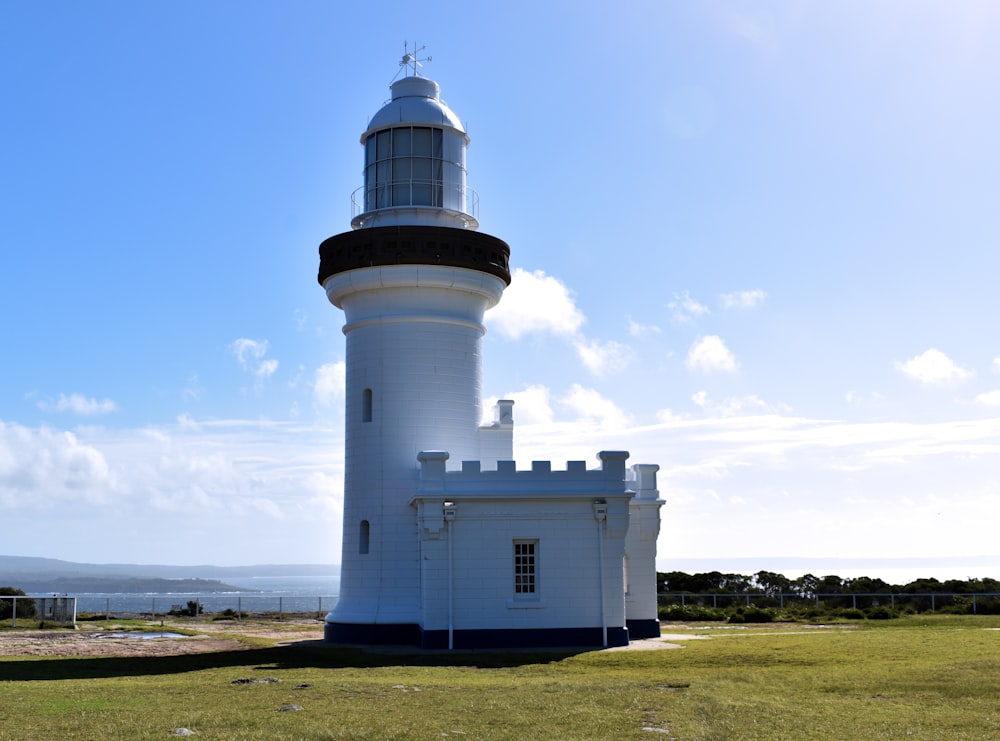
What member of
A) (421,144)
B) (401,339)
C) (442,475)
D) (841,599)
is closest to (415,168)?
Answer: (421,144)

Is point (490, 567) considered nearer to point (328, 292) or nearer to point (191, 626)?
point (328, 292)

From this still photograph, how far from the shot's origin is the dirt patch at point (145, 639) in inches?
907

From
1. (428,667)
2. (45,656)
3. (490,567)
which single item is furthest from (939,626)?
(45,656)

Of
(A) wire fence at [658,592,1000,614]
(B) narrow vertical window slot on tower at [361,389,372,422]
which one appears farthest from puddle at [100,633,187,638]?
(A) wire fence at [658,592,1000,614]

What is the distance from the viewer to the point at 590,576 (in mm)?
23859

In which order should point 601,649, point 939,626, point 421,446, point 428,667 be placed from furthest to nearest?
point 939,626, point 421,446, point 601,649, point 428,667

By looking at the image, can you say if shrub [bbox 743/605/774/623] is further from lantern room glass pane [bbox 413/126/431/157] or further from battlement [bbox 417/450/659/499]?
lantern room glass pane [bbox 413/126/431/157]

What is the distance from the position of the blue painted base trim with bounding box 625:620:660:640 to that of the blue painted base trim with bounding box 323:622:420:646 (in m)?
5.44

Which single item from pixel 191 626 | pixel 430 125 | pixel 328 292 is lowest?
pixel 191 626

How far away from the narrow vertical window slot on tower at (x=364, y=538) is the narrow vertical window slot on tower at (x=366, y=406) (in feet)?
8.47

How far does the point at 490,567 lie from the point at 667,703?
10287 millimetres

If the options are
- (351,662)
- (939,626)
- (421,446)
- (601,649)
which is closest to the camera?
(351,662)

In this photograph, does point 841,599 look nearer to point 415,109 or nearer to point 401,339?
point 401,339

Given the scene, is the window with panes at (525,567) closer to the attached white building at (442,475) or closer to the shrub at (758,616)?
the attached white building at (442,475)
